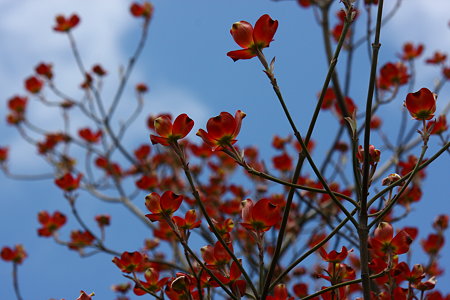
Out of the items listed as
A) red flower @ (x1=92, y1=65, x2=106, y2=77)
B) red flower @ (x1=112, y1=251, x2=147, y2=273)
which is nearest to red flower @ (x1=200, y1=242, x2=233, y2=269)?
red flower @ (x1=112, y1=251, x2=147, y2=273)

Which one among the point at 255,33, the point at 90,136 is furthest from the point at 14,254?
the point at 255,33

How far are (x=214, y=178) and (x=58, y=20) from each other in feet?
5.83

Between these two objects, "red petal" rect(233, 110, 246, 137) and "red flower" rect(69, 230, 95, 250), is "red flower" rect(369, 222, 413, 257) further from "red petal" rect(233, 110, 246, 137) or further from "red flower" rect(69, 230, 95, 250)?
"red flower" rect(69, 230, 95, 250)

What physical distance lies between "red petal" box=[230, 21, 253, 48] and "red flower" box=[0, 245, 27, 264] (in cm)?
277

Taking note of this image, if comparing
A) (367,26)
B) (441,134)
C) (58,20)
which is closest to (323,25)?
(367,26)

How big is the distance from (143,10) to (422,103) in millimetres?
3821

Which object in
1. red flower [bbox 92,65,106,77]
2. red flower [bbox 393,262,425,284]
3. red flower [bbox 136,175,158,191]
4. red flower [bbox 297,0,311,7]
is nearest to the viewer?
red flower [bbox 393,262,425,284]

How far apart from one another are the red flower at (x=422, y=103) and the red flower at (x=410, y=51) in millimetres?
2980

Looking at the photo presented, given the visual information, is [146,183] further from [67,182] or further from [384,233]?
[384,233]

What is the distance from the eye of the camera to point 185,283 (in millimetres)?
1032

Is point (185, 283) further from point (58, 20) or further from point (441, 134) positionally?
point (58, 20)

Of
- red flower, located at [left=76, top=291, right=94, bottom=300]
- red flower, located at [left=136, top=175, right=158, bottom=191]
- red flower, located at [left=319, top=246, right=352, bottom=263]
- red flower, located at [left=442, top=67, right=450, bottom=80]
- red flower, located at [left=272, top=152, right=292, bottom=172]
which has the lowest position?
red flower, located at [left=76, top=291, right=94, bottom=300]

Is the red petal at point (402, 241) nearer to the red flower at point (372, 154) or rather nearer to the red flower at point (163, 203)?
the red flower at point (372, 154)

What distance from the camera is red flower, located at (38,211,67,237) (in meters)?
3.33
